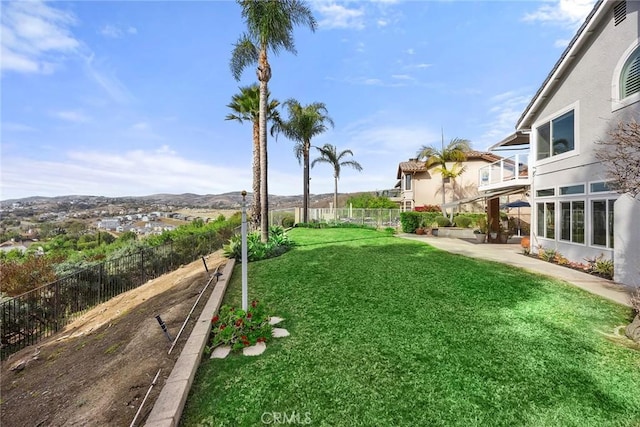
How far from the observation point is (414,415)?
247 centimetres

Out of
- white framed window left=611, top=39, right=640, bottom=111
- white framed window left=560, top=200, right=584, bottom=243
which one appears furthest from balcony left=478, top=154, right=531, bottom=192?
white framed window left=611, top=39, right=640, bottom=111

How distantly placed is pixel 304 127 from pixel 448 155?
42.0 feet

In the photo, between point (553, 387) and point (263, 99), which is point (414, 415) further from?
point (263, 99)

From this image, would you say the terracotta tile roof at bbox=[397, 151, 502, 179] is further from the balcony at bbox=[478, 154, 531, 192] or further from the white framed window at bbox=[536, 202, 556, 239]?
the white framed window at bbox=[536, 202, 556, 239]

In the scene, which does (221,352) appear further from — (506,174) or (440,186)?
(440,186)

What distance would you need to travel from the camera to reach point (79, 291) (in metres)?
8.70

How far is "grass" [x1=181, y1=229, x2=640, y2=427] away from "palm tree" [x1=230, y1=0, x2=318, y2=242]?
19.7ft

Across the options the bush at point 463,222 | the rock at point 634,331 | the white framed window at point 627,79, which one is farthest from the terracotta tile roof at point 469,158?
the rock at point 634,331

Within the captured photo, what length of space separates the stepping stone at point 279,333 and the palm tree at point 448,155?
23902mm

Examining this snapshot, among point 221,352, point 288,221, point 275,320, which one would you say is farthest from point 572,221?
point 288,221

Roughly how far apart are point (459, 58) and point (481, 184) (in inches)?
261

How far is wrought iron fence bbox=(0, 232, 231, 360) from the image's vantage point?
6.89 metres

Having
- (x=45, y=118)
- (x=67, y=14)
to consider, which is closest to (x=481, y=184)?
(x=67, y=14)

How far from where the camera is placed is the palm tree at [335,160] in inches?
1131
